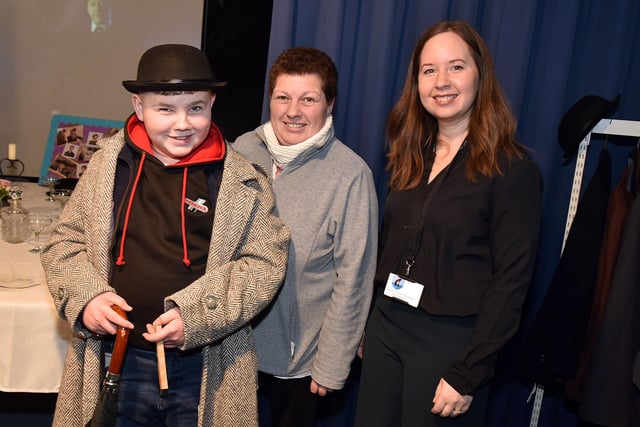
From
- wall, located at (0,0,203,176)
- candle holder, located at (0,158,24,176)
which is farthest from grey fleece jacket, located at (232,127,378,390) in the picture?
candle holder, located at (0,158,24,176)

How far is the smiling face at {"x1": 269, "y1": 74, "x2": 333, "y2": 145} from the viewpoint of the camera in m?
1.58

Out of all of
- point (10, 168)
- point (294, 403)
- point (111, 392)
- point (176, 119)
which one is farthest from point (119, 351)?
point (10, 168)

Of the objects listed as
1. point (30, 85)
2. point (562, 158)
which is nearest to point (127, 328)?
point (562, 158)

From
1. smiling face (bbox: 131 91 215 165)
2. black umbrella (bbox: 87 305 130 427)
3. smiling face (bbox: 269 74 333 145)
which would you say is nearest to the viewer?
black umbrella (bbox: 87 305 130 427)

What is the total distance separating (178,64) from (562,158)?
1.51m

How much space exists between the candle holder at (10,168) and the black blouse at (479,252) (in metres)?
2.92

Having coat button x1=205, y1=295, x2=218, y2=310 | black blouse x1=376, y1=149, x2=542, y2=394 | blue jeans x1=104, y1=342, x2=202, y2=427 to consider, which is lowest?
blue jeans x1=104, y1=342, x2=202, y2=427

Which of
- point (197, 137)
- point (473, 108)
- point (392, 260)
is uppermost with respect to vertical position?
point (473, 108)

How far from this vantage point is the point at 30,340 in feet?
5.55

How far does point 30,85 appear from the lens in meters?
3.43

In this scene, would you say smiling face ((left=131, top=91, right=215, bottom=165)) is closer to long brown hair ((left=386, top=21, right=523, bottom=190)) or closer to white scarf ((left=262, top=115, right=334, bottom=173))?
white scarf ((left=262, top=115, right=334, bottom=173))

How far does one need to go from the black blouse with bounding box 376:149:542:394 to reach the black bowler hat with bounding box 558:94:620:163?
1.86 feet

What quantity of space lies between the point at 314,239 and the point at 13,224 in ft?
4.28

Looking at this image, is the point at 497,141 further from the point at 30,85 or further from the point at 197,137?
the point at 30,85
